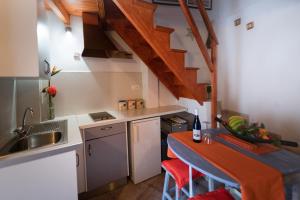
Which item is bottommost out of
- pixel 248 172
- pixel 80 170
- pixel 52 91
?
pixel 80 170

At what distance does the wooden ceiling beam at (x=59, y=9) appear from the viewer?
1.84 metres

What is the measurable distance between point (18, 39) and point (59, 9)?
3.24 ft

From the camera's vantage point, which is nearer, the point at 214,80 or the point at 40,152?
the point at 40,152

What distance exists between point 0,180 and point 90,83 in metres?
1.56

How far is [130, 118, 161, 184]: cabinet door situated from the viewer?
7.29ft

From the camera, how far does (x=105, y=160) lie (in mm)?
2045

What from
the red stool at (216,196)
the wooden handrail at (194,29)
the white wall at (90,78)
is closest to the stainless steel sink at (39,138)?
the white wall at (90,78)

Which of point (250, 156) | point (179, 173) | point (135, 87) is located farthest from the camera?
point (135, 87)

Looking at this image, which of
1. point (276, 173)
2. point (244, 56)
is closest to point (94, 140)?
point (276, 173)

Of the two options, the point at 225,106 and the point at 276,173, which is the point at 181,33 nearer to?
the point at 225,106

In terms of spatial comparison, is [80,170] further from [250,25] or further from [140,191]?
[250,25]

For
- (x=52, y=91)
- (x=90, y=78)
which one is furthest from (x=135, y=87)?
(x=52, y=91)

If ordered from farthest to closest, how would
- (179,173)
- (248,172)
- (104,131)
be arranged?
(104,131)
(179,173)
(248,172)

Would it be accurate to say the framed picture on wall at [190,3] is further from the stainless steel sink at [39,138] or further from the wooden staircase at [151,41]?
the stainless steel sink at [39,138]
